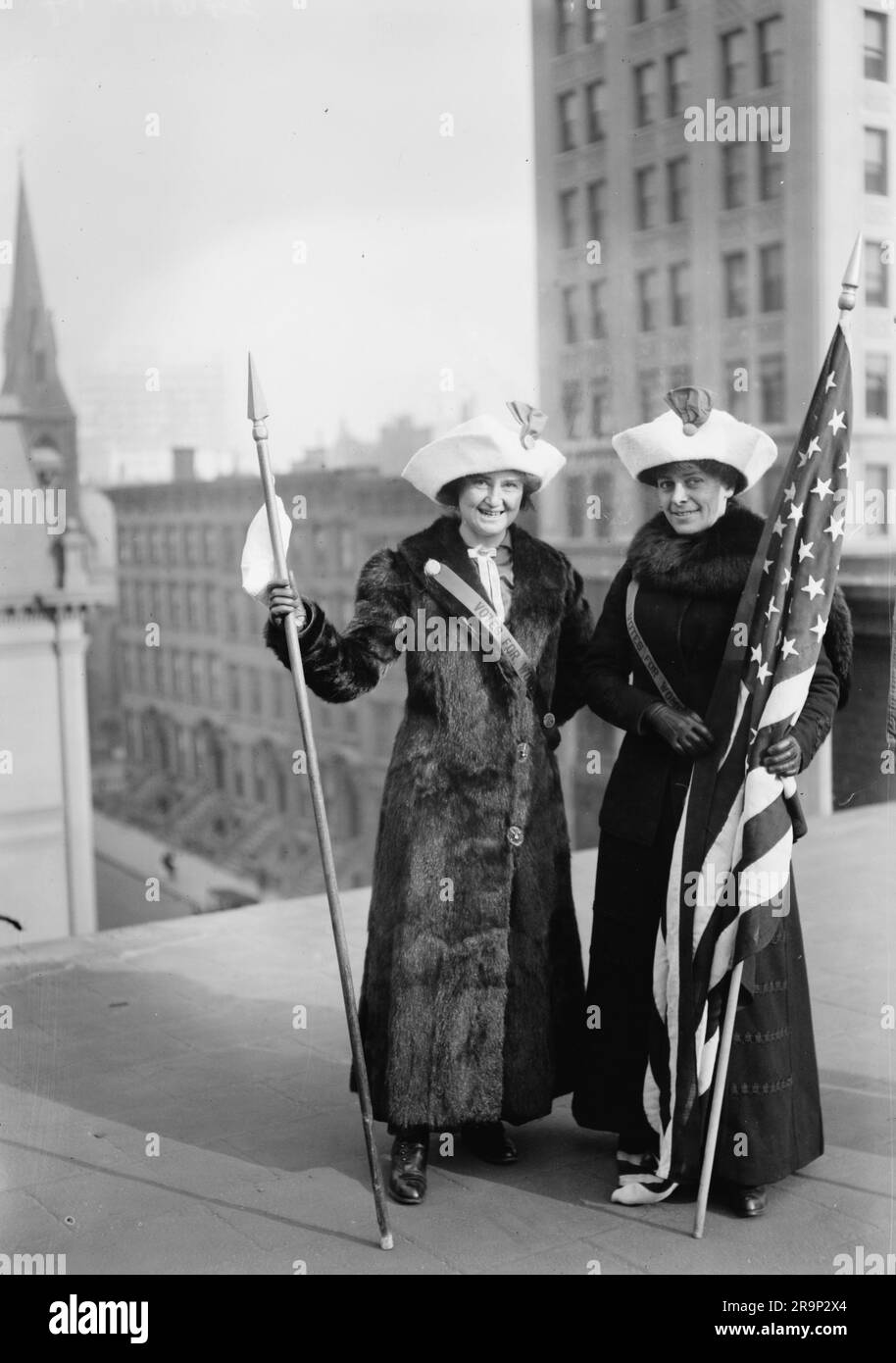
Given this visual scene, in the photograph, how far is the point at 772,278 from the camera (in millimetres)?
33062

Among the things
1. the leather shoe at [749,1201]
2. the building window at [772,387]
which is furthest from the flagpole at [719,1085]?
the building window at [772,387]

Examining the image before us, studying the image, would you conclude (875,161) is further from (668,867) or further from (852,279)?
(668,867)

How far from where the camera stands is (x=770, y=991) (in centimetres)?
324

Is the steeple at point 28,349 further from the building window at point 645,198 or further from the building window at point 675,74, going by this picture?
the building window at point 645,198

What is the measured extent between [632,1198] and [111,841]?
26671 mm

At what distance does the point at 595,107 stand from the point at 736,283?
48.6 ft

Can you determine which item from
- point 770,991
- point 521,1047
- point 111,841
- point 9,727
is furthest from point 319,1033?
point 111,841

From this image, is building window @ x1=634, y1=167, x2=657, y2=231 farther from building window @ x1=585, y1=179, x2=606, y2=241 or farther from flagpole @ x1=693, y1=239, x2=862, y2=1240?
flagpole @ x1=693, y1=239, x2=862, y2=1240

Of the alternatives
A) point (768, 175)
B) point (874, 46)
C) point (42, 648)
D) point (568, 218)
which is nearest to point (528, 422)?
point (874, 46)

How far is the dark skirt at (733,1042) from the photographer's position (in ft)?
10.6

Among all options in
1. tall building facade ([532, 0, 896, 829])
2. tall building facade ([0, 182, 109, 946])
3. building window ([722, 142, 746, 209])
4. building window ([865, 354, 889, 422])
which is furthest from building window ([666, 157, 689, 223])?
building window ([865, 354, 889, 422])

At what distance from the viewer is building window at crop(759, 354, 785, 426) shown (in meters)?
35.2

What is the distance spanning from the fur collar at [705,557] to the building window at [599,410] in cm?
2980

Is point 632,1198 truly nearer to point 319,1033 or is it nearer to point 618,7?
point 319,1033
